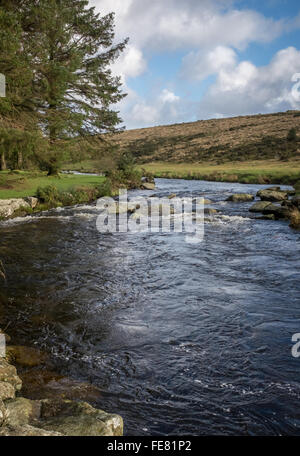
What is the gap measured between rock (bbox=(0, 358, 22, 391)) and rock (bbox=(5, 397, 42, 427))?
0.57 m

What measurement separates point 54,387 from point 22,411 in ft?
3.08

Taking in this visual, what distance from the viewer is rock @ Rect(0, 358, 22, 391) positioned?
13.2 feet

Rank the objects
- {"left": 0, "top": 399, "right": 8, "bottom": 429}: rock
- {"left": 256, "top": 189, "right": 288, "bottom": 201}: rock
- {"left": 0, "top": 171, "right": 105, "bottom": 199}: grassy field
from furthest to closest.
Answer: {"left": 256, "top": 189, "right": 288, "bottom": 201}: rock
{"left": 0, "top": 171, "right": 105, "bottom": 199}: grassy field
{"left": 0, "top": 399, "right": 8, "bottom": 429}: rock

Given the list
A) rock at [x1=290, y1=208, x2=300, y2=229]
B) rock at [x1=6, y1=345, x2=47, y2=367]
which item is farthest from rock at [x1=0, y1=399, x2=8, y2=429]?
rock at [x1=290, y1=208, x2=300, y2=229]

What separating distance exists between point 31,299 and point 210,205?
634 inches

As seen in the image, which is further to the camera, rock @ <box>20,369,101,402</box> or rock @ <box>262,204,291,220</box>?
rock @ <box>262,204,291,220</box>

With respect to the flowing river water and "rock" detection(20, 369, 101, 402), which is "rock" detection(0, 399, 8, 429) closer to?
"rock" detection(20, 369, 101, 402)

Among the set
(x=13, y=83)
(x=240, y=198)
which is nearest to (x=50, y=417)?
(x=13, y=83)

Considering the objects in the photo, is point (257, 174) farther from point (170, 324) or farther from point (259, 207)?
point (170, 324)

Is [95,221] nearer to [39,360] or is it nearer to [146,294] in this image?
[146,294]

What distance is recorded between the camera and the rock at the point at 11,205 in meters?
15.9

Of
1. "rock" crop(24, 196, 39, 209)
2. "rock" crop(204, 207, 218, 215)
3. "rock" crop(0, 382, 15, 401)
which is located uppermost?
"rock" crop(24, 196, 39, 209)

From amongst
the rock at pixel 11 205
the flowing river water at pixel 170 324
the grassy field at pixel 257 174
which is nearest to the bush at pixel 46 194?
the rock at pixel 11 205

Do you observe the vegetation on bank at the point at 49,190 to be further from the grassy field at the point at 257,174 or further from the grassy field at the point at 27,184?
the grassy field at the point at 257,174
